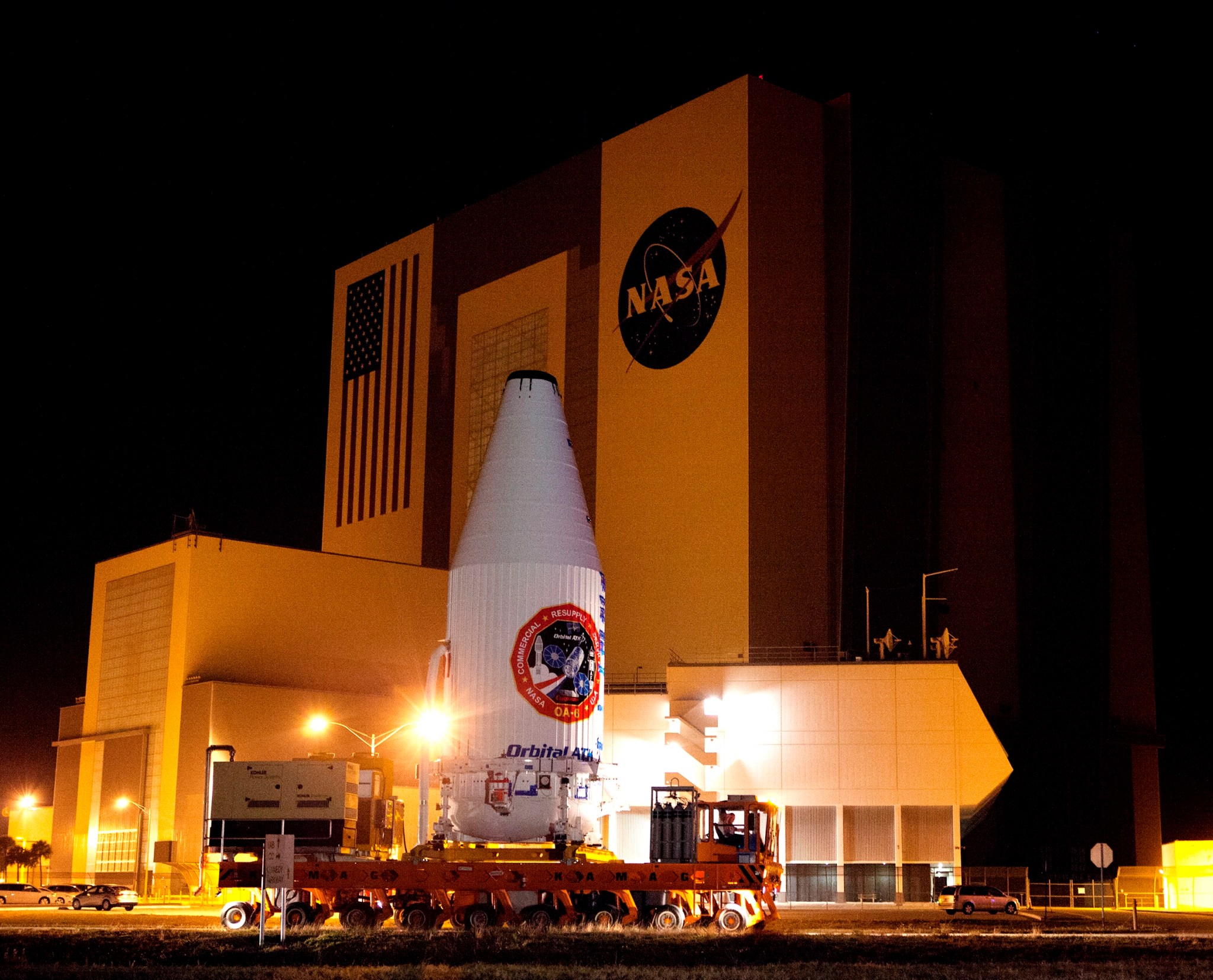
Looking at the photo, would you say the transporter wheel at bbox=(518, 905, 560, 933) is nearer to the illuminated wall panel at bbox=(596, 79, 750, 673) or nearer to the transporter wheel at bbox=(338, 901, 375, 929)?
the transporter wheel at bbox=(338, 901, 375, 929)

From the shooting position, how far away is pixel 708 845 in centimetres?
3609

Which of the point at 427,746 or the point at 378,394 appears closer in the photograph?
the point at 427,746

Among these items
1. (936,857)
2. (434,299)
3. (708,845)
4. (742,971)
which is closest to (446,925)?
(708,845)

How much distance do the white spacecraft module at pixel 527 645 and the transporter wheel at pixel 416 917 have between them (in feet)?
6.79

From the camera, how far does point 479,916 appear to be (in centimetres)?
3566

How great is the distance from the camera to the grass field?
2538cm

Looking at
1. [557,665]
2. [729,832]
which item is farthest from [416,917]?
[729,832]

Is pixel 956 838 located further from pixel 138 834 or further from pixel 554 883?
pixel 138 834

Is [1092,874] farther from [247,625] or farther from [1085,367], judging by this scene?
[247,625]

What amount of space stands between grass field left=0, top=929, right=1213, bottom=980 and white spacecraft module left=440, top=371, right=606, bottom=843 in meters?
4.23

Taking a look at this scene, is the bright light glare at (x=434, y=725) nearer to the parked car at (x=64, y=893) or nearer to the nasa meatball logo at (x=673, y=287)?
the parked car at (x=64, y=893)

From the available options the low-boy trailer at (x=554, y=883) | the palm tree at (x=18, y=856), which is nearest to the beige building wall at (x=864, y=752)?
the low-boy trailer at (x=554, y=883)

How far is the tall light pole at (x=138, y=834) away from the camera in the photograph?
81688mm

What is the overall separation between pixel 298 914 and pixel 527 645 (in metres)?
8.69
